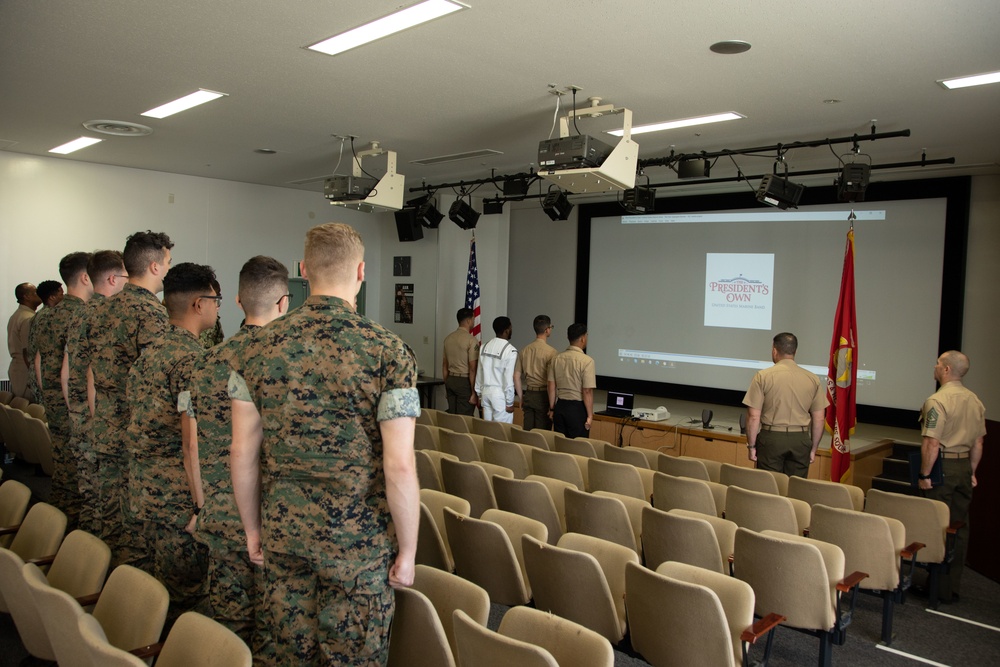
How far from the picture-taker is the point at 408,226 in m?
11.4

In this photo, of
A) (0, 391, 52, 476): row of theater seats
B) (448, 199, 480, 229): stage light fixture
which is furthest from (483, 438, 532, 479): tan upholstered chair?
(448, 199, 480, 229): stage light fixture

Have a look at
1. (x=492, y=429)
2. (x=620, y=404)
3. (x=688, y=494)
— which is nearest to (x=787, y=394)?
(x=688, y=494)

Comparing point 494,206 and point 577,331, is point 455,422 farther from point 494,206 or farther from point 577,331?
point 494,206

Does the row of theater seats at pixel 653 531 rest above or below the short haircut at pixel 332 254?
below

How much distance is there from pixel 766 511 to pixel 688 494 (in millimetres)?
492

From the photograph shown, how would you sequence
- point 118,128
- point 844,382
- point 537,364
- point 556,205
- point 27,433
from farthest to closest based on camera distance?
point 556,205
point 537,364
point 118,128
point 844,382
point 27,433

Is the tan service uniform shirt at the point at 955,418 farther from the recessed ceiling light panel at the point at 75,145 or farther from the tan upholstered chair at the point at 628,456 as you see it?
the recessed ceiling light panel at the point at 75,145

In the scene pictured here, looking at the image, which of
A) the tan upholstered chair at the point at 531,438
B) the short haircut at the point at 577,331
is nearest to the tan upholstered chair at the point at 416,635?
the tan upholstered chair at the point at 531,438

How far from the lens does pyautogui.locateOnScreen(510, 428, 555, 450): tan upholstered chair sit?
20.9 feet

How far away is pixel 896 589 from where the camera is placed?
4164 millimetres

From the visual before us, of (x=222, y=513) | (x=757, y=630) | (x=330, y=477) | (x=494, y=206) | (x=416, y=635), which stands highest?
(x=494, y=206)

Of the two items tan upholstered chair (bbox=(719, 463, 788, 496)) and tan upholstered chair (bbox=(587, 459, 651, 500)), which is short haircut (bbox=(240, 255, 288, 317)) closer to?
tan upholstered chair (bbox=(587, 459, 651, 500))

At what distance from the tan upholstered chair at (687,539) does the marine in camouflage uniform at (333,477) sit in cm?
187

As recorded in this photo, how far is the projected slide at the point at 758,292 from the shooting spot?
8086 mm
